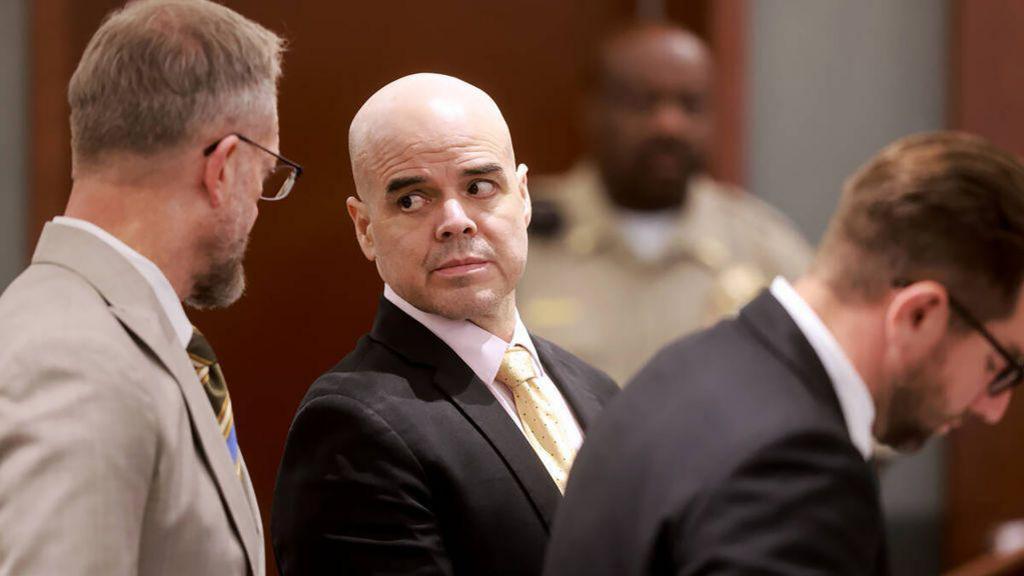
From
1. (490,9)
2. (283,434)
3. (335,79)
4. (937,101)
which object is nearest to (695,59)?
(490,9)

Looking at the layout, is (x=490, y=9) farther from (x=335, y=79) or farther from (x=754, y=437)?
(x=754, y=437)

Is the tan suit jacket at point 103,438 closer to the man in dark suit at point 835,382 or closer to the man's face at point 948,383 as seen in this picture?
the man in dark suit at point 835,382

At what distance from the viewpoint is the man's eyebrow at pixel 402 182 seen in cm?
170

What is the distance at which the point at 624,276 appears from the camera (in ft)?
12.1

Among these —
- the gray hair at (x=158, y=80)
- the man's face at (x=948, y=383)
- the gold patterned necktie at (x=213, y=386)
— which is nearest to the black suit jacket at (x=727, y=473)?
the man's face at (x=948, y=383)

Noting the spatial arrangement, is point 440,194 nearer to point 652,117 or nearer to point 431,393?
point 431,393

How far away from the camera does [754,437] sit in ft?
4.58

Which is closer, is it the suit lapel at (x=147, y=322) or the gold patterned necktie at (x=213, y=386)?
the suit lapel at (x=147, y=322)

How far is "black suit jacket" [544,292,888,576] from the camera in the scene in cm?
135

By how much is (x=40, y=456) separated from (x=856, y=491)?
2.50ft

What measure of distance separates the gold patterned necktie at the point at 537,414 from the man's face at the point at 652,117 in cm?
186

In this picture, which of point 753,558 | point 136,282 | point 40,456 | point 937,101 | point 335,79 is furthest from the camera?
point 937,101

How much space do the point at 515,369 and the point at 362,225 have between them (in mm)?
242

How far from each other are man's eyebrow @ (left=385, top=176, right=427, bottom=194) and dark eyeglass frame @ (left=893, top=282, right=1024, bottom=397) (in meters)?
0.57
